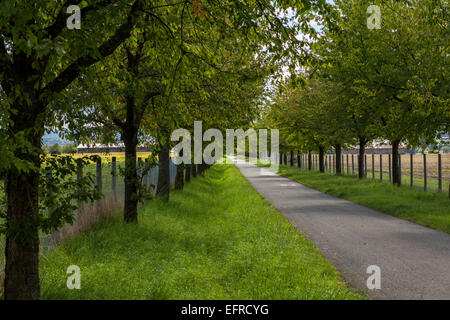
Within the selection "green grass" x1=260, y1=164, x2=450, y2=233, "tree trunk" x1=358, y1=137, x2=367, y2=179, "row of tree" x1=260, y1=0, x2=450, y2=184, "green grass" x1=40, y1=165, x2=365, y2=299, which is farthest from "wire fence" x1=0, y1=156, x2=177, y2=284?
"tree trunk" x1=358, y1=137, x2=367, y2=179

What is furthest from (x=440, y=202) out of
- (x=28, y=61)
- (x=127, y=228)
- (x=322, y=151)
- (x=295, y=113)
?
(x=322, y=151)

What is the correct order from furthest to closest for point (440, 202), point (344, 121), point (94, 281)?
point (344, 121), point (440, 202), point (94, 281)

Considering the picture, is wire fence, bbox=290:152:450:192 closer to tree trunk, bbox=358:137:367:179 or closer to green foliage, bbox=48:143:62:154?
tree trunk, bbox=358:137:367:179

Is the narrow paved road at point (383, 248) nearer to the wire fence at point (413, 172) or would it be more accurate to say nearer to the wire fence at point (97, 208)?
the wire fence at point (97, 208)

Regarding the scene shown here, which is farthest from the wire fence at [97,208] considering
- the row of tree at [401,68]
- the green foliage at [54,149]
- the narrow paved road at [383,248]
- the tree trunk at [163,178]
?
the row of tree at [401,68]

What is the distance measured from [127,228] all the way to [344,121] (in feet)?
54.8

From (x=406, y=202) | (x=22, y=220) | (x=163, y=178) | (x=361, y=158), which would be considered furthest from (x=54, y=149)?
(x=361, y=158)

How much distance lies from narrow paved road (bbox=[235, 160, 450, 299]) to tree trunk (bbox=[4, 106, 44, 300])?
4.15 metres

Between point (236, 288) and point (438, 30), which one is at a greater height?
point (438, 30)

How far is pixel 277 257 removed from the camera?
7.51 m

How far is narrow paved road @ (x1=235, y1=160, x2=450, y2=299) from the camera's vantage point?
6.11 metres

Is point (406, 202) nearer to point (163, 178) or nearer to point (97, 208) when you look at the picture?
point (163, 178)

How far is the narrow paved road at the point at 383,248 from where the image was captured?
6107 millimetres
